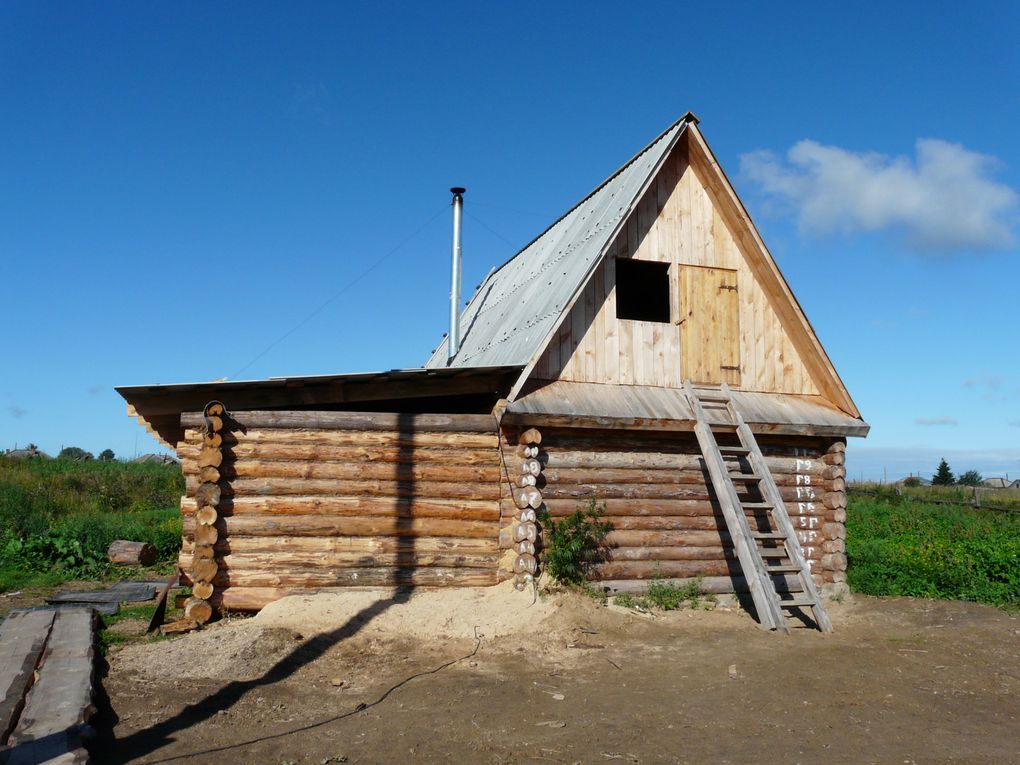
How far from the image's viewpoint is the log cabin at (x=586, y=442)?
32.9 ft

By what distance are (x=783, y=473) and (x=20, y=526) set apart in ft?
50.7

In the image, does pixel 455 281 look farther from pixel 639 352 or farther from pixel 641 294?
pixel 639 352

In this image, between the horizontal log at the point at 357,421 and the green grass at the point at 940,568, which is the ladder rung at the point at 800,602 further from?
the horizontal log at the point at 357,421

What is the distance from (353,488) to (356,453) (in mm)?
439

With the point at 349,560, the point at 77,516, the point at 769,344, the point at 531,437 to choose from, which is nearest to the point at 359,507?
the point at 349,560

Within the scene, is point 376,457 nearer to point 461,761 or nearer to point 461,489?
point 461,489

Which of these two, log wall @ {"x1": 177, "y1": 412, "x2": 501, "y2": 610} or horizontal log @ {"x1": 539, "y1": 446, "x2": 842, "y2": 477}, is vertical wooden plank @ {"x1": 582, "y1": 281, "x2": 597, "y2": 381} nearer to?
horizontal log @ {"x1": 539, "y1": 446, "x2": 842, "y2": 477}

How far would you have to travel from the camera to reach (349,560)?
10.1 m

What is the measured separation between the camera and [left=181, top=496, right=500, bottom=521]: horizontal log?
32.8 feet

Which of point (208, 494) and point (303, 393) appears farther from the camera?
point (303, 393)

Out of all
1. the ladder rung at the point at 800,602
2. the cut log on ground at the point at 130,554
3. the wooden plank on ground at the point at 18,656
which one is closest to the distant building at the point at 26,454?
the cut log on ground at the point at 130,554

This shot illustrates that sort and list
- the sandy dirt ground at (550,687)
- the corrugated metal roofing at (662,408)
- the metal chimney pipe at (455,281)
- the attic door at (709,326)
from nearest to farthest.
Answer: the sandy dirt ground at (550,687) → the corrugated metal roofing at (662,408) → the attic door at (709,326) → the metal chimney pipe at (455,281)

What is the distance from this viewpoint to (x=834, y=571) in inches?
473

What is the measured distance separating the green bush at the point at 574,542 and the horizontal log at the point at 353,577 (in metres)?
0.83
